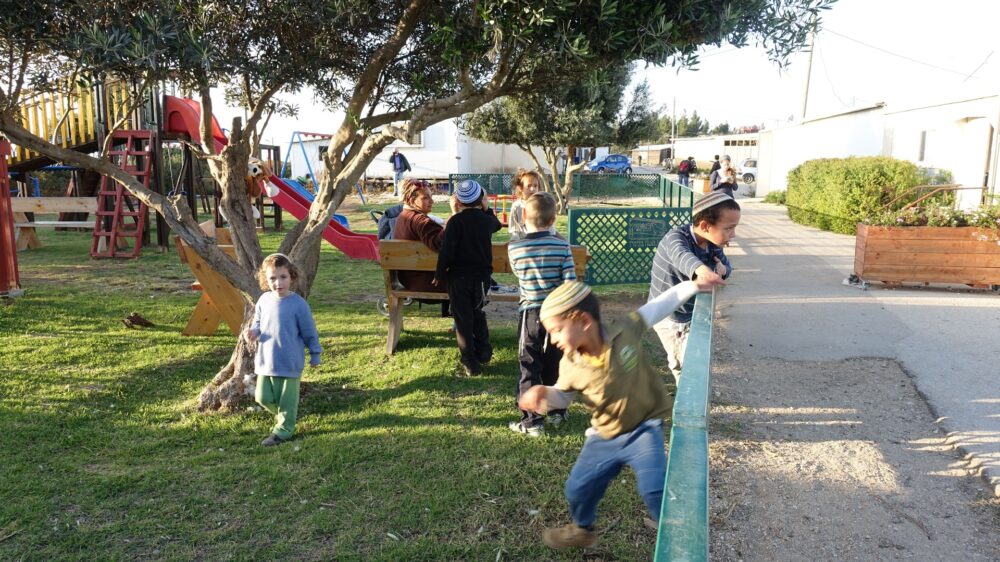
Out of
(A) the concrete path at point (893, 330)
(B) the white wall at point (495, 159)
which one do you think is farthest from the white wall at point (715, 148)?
(A) the concrete path at point (893, 330)

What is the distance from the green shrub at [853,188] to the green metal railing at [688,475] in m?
12.1

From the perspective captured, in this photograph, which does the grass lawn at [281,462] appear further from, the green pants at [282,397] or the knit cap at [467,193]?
the knit cap at [467,193]

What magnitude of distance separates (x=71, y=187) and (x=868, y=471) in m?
17.1

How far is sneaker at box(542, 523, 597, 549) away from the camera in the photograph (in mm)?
3059

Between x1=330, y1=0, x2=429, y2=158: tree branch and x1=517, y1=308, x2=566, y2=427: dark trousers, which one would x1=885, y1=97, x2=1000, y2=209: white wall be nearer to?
x1=517, y1=308, x2=566, y2=427: dark trousers

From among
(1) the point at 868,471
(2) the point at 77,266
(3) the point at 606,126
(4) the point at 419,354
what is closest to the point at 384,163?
(3) the point at 606,126

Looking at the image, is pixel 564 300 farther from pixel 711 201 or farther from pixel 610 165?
pixel 610 165

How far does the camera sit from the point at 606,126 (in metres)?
21.8

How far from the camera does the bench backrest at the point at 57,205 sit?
12789 millimetres

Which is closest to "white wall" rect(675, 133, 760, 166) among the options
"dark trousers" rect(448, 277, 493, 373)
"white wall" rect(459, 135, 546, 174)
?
"white wall" rect(459, 135, 546, 174)

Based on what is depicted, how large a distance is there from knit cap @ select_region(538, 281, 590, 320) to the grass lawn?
1.41 m

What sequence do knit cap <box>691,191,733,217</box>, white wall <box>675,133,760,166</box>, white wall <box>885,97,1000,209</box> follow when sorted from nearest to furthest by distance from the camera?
1. knit cap <box>691,191,733,217</box>
2. white wall <box>885,97,1000,209</box>
3. white wall <box>675,133,760,166</box>

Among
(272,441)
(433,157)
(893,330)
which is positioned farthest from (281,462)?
(433,157)

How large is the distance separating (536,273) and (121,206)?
36.3ft
